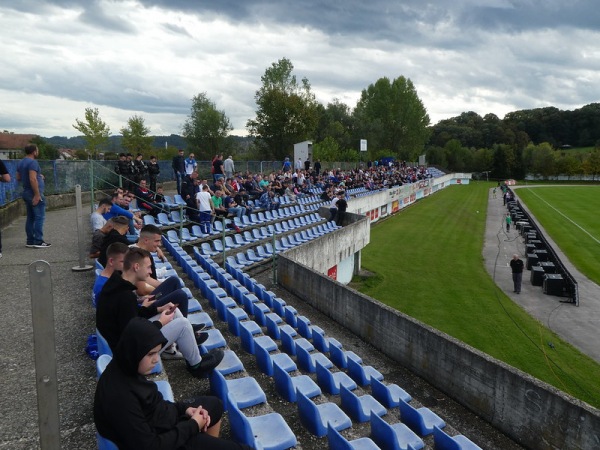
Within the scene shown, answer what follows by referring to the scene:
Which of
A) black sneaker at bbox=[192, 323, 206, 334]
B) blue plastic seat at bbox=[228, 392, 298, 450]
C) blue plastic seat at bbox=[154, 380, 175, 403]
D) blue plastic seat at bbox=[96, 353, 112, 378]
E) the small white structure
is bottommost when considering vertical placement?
blue plastic seat at bbox=[228, 392, 298, 450]

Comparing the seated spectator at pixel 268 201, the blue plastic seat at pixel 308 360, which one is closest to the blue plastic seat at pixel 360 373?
the blue plastic seat at pixel 308 360

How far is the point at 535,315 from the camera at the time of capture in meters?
17.6

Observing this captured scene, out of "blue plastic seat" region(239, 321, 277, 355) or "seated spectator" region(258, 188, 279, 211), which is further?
"seated spectator" region(258, 188, 279, 211)

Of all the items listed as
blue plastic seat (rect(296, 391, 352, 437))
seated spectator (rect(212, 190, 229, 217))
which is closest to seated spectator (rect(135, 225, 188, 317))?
blue plastic seat (rect(296, 391, 352, 437))

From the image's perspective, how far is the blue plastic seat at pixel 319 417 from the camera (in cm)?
447

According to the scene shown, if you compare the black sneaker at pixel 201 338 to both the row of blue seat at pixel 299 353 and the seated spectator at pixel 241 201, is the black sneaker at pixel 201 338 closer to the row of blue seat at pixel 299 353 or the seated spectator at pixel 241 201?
the row of blue seat at pixel 299 353

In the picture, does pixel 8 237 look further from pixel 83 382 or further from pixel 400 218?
pixel 400 218

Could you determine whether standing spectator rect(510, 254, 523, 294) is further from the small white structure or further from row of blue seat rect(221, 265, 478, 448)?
the small white structure

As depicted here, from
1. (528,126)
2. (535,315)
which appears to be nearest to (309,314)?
(535,315)

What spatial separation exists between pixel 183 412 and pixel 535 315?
17882mm

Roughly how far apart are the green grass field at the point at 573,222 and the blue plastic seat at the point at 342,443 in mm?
Answer: 23044

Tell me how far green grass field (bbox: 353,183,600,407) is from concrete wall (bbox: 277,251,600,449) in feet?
19.8

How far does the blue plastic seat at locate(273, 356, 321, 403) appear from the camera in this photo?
514 cm

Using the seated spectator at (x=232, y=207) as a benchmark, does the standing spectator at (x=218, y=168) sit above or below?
above
